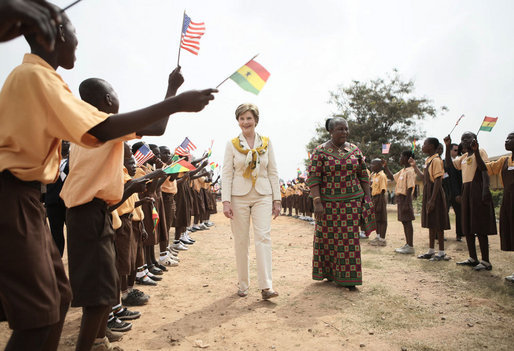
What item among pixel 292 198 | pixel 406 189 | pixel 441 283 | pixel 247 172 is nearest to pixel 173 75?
pixel 247 172

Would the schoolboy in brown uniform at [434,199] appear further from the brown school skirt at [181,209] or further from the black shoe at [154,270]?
the brown school skirt at [181,209]

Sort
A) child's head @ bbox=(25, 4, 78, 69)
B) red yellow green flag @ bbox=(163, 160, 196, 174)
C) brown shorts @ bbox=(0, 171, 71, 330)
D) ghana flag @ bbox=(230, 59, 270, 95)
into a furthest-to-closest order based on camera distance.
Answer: red yellow green flag @ bbox=(163, 160, 196, 174) < ghana flag @ bbox=(230, 59, 270, 95) < child's head @ bbox=(25, 4, 78, 69) < brown shorts @ bbox=(0, 171, 71, 330)

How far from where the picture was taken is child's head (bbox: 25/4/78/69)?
1.67 metres

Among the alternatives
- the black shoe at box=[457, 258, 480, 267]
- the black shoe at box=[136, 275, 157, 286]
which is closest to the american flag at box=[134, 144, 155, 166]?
the black shoe at box=[136, 275, 157, 286]

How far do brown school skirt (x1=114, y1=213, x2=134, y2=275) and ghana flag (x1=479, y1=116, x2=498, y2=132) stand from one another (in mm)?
6710

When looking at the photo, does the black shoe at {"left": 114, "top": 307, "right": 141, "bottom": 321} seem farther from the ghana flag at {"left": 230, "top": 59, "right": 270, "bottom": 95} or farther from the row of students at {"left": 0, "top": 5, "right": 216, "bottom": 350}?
the ghana flag at {"left": 230, "top": 59, "right": 270, "bottom": 95}

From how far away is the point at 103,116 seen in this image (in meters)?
1.57

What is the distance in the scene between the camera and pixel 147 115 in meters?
1.58

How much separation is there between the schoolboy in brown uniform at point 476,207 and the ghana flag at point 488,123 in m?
1.13

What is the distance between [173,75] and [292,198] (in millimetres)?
22463

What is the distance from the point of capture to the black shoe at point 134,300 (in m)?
4.09

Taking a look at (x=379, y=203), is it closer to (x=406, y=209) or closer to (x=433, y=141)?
(x=406, y=209)

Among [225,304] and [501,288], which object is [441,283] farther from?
[225,304]

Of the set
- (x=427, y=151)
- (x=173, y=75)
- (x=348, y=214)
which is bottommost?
(x=348, y=214)
